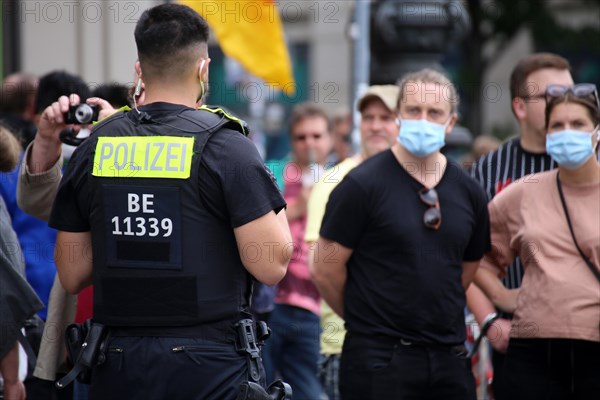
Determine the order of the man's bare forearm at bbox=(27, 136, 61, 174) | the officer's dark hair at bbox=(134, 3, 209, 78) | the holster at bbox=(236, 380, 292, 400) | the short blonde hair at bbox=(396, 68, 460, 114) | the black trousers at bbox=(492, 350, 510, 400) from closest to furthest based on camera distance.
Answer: the holster at bbox=(236, 380, 292, 400) < the officer's dark hair at bbox=(134, 3, 209, 78) < the man's bare forearm at bbox=(27, 136, 61, 174) < the black trousers at bbox=(492, 350, 510, 400) < the short blonde hair at bbox=(396, 68, 460, 114)

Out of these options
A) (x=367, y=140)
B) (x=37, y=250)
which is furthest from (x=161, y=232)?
(x=367, y=140)

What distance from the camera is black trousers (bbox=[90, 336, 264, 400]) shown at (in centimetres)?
329

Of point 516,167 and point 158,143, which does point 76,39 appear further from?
point 158,143

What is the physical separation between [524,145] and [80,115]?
2.56m

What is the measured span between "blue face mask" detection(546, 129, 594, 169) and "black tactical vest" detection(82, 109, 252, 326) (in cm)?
196

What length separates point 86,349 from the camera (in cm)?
337

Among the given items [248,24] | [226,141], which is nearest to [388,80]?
[248,24]

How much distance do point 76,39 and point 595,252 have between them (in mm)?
6229

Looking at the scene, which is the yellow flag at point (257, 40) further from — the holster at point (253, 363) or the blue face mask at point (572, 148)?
the holster at point (253, 363)

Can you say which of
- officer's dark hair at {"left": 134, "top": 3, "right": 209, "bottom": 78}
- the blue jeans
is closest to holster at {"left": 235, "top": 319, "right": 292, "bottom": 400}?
officer's dark hair at {"left": 134, "top": 3, "right": 209, "bottom": 78}

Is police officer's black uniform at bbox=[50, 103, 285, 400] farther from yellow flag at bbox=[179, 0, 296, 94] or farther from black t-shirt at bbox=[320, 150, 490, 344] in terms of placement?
Result: yellow flag at bbox=[179, 0, 296, 94]

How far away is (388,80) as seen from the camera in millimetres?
9664

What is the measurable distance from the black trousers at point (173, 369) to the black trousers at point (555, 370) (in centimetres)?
179

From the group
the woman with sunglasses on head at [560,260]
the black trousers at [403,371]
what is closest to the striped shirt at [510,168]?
the woman with sunglasses on head at [560,260]
